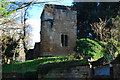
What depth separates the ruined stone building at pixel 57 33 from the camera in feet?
60.4

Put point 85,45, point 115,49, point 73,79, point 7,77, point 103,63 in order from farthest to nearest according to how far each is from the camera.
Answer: point 85,45, point 115,49, point 7,77, point 103,63, point 73,79

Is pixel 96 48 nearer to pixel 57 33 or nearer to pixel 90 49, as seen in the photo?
pixel 90 49

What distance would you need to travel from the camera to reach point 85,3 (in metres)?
24.0

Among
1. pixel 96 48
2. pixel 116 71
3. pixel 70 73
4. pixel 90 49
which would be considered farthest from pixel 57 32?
pixel 116 71

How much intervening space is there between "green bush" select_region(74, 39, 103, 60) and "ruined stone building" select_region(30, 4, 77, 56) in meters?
1.78

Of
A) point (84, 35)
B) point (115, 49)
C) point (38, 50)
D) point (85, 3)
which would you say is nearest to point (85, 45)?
point (115, 49)

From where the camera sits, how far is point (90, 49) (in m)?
15.4

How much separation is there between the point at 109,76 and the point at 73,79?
1517mm

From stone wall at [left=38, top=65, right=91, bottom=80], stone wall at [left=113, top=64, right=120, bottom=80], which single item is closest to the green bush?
stone wall at [left=38, top=65, right=91, bottom=80]

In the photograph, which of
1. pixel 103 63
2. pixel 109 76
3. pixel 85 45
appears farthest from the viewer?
pixel 85 45

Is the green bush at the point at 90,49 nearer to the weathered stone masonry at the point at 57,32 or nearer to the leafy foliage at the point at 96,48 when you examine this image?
the leafy foliage at the point at 96,48

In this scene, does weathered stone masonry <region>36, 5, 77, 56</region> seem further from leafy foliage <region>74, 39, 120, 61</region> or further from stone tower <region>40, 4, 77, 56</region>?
leafy foliage <region>74, 39, 120, 61</region>

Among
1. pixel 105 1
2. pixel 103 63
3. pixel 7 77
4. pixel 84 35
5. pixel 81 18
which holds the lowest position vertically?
pixel 7 77

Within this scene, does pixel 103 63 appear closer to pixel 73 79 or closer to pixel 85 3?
pixel 73 79
